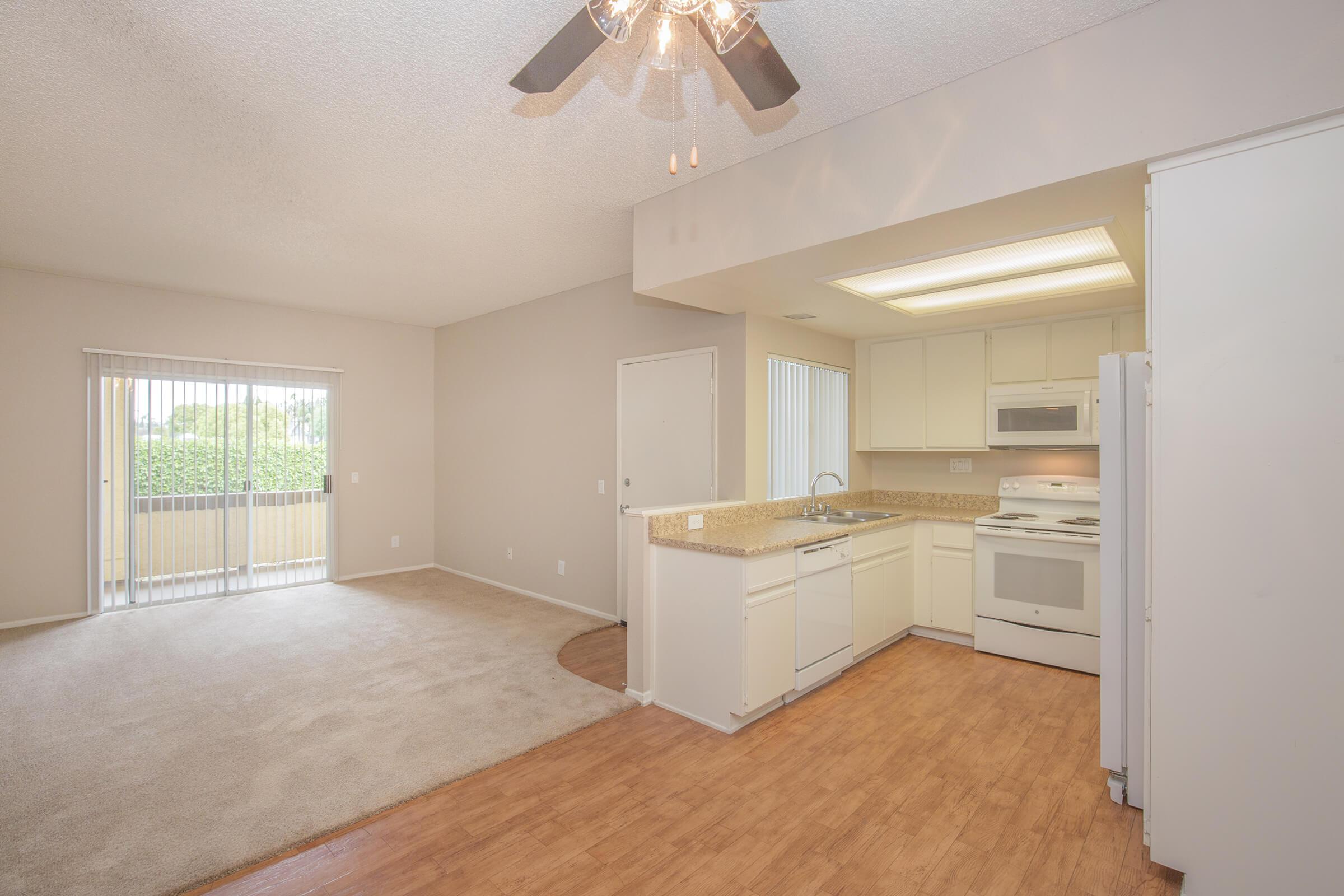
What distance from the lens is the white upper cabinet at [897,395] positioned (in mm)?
4660

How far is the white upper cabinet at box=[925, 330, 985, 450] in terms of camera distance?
171 inches

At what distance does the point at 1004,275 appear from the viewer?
3084mm

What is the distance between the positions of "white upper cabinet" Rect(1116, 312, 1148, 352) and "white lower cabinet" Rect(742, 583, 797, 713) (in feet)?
8.49

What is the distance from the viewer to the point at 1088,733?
2854mm

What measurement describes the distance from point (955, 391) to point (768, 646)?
258 centimetres

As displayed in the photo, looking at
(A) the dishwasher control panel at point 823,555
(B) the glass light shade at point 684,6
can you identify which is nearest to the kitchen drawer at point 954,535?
(A) the dishwasher control panel at point 823,555

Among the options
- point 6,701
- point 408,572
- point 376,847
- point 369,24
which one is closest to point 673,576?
point 376,847

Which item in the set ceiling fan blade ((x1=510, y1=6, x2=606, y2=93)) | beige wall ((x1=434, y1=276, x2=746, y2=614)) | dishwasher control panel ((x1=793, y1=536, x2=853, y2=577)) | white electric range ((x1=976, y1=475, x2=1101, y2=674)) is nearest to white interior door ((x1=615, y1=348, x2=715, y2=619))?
beige wall ((x1=434, y1=276, x2=746, y2=614))

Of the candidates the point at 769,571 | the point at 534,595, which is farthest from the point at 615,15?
the point at 534,595

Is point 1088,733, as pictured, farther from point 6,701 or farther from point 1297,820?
point 6,701

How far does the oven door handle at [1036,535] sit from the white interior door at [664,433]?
5.83 ft

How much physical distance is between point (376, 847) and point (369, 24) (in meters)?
2.73

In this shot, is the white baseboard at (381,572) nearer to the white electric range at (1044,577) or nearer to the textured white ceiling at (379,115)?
the textured white ceiling at (379,115)

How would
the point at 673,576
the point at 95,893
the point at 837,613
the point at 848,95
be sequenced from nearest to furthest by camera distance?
the point at 95,893, the point at 848,95, the point at 673,576, the point at 837,613
